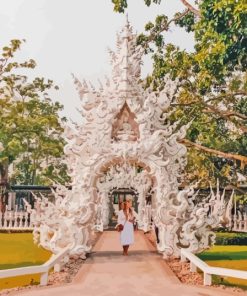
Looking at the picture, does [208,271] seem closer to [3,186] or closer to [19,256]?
[19,256]

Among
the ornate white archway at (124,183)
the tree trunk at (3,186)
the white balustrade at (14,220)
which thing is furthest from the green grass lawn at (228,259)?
the tree trunk at (3,186)

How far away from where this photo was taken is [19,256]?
671 inches

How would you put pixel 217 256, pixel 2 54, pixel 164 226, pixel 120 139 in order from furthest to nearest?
pixel 2 54 → pixel 217 256 → pixel 120 139 → pixel 164 226

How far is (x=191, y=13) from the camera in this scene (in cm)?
2295

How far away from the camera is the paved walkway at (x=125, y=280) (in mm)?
9219

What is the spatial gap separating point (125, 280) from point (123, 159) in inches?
172

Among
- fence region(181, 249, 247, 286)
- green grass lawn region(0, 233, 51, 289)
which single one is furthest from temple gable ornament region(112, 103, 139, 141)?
green grass lawn region(0, 233, 51, 289)

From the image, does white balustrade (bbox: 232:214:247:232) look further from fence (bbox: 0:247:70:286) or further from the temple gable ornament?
fence (bbox: 0:247:70:286)

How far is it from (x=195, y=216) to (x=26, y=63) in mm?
18488

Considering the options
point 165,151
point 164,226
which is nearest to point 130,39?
point 165,151

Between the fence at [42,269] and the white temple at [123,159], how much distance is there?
96 centimetres

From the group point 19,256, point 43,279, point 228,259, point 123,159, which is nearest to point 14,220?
point 19,256

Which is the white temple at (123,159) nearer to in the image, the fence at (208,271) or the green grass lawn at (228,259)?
the fence at (208,271)

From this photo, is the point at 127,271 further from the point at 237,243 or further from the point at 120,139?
the point at 237,243
